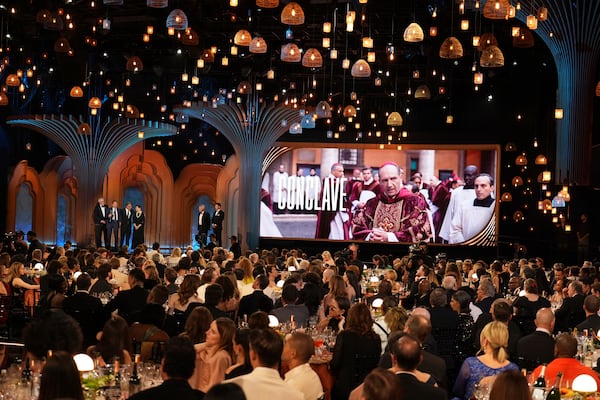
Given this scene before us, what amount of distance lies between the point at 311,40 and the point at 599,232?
9792 millimetres

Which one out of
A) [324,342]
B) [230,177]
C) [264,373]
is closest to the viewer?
[264,373]

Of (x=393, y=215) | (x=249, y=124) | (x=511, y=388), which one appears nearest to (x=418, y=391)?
(x=511, y=388)

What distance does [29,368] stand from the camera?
6867 mm

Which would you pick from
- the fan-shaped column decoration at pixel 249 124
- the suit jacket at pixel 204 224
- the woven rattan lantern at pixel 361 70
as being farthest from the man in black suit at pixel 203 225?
the woven rattan lantern at pixel 361 70

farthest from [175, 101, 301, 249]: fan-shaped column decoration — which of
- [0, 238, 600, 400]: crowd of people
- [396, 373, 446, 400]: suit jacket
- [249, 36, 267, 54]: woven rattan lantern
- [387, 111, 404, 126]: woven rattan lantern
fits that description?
[396, 373, 446, 400]: suit jacket

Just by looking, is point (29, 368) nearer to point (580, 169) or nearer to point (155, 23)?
point (580, 169)

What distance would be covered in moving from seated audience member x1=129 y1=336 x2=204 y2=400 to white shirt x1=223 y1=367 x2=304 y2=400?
27 centimetres

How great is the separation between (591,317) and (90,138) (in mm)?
18811

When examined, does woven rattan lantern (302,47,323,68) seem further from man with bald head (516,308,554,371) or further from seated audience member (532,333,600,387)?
seated audience member (532,333,600,387)

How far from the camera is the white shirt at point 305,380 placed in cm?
669

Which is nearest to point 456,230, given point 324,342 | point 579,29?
point 579,29

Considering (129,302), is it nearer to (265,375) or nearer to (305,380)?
(305,380)

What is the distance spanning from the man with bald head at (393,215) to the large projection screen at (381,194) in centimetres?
3

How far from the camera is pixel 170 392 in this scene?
199 inches
